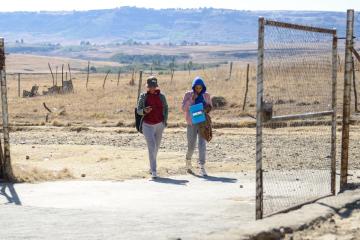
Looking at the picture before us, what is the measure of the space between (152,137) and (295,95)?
11.8 ft

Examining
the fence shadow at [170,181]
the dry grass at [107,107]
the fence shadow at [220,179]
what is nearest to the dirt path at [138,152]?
the fence shadow at [170,181]

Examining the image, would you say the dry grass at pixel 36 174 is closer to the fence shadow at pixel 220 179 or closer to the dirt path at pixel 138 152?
the dirt path at pixel 138 152

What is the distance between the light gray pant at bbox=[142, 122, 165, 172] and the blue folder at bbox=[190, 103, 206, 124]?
1.96 feet

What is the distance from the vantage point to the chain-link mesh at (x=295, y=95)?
1008 cm

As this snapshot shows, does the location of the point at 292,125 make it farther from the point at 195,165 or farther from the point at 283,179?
the point at 283,179

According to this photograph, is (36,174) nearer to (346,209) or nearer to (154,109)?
(154,109)

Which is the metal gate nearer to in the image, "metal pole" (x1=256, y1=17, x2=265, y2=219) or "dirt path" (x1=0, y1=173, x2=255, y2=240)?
"metal pole" (x1=256, y1=17, x2=265, y2=219)

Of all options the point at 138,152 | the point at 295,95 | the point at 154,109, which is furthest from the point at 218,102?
the point at 295,95

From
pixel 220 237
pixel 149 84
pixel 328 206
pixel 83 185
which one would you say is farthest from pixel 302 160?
pixel 220 237

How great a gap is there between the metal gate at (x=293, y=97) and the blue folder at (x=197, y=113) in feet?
5.17

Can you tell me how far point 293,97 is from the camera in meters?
12.2

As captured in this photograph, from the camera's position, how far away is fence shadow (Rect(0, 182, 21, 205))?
1200 centimetres

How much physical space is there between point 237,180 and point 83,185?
8.73ft

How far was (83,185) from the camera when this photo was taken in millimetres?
13742
